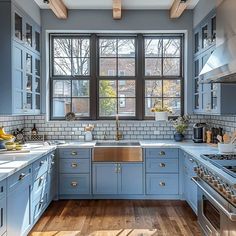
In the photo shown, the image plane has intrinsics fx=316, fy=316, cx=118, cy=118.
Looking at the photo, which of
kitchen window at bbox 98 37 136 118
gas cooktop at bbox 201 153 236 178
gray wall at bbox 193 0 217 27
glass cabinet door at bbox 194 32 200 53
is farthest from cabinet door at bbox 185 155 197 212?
gray wall at bbox 193 0 217 27

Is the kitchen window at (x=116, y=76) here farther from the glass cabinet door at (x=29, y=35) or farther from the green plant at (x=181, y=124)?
the glass cabinet door at (x=29, y=35)

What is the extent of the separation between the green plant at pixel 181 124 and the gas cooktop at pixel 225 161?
5.32ft

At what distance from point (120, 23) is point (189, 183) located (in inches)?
108

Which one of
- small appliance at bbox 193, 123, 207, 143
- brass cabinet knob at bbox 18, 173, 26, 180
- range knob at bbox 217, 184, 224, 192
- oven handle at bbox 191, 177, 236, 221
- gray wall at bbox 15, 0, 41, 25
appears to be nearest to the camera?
oven handle at bbox 191, 177, 236, 221

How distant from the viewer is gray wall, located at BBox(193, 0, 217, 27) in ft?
13.5

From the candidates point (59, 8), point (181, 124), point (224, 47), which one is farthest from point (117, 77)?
point (224, 47)

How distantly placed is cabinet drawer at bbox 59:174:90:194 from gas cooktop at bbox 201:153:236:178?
1.95 meters

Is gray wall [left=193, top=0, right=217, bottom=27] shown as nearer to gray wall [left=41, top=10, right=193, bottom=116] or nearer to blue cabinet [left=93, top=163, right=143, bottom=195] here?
gray wall [left=41, top=10, right=193, bottom=116]

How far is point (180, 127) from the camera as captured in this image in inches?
199

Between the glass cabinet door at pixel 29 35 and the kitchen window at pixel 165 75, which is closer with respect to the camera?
the glass cabinet door at pixel 29 35

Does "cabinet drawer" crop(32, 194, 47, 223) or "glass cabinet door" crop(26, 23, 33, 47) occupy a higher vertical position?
"glass cabinet door" crop(26, 23, 33, 47)

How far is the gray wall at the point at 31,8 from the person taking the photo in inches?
162

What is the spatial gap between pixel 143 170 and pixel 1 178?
2.57m

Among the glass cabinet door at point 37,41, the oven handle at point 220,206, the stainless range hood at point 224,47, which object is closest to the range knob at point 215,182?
the oven handle at point 220,206
